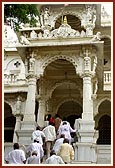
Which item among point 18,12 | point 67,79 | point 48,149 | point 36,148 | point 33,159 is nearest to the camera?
point 33,159

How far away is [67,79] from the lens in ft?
66.5

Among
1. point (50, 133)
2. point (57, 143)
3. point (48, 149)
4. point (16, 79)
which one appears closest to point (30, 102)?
point (50, 133)

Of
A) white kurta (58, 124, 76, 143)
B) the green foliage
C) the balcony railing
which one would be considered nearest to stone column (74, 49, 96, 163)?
white kurta (58, 124, 76, 143)

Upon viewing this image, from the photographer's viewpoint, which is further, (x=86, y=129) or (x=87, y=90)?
(x=87, y=90)

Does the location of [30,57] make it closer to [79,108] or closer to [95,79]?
[95,79]

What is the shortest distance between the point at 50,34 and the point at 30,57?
130 centimetres

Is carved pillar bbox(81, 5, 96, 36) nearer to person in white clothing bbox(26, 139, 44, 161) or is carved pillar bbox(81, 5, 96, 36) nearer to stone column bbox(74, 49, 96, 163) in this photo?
stone column bbox(74, 49, 96, 163)

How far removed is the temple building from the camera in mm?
16422

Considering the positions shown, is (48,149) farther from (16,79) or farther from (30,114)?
(16,79)

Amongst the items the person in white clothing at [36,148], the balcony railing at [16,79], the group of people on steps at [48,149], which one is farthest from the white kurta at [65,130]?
the balcony railing at [16,79]

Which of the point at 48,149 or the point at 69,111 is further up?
the point at 69,111

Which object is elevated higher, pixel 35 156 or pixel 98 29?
pixel 98 29

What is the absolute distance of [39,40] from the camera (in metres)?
18.1

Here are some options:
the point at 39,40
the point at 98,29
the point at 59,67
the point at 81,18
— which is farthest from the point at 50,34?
the point at 98,29
